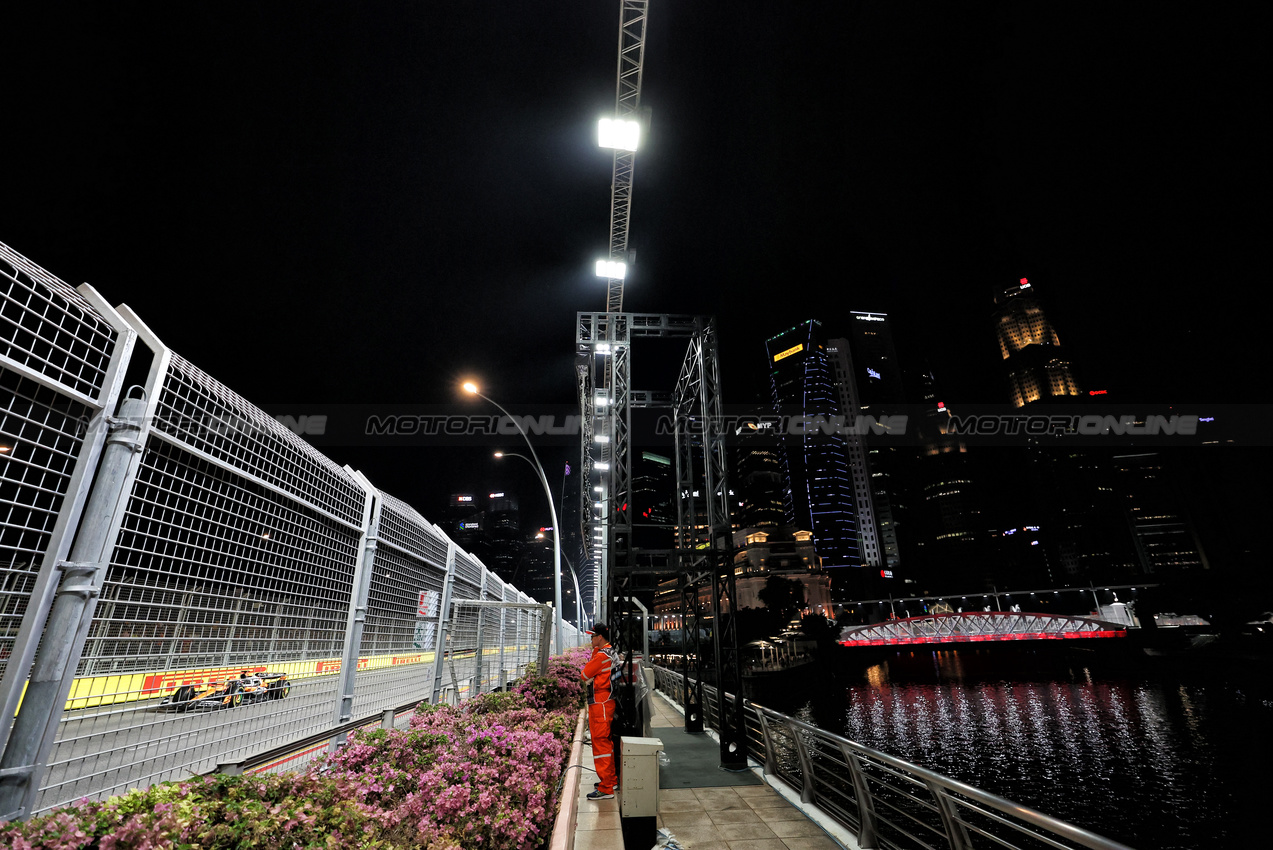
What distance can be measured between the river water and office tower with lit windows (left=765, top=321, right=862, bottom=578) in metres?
83.0

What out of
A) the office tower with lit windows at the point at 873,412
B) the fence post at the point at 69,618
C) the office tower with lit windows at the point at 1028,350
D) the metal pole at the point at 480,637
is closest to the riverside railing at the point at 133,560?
the fence post at the point at 69,618

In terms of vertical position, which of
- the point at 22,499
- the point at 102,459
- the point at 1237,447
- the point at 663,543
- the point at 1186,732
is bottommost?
the point at 1186,732

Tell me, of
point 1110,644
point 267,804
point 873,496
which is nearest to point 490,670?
point 267,804

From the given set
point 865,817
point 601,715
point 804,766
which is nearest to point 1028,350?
point 804,766

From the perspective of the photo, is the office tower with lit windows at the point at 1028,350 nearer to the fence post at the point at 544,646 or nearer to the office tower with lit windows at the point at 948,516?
the office tower with lit windows at the point at 948,516

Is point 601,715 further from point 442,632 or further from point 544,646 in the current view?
point 544,646

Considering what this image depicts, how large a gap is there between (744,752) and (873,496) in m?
157

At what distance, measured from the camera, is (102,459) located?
2.51 meters

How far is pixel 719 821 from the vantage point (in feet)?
20.8

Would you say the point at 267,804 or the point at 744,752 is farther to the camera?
the point at 744,752

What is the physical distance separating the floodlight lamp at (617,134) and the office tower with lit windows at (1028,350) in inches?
6529

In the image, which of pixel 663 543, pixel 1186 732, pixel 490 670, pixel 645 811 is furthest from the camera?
pixel 663 543

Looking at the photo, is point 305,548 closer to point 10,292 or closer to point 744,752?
point 10,292

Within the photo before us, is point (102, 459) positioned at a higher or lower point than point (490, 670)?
higher
